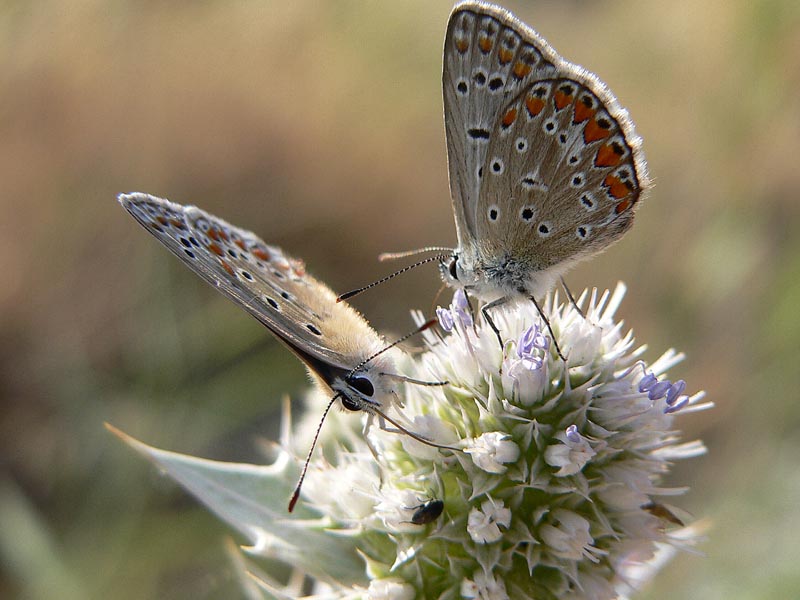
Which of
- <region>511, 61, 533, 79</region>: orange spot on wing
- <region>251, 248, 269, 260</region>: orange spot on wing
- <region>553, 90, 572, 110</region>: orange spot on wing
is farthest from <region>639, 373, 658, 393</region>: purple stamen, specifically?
<region>251, 248, 269, 260</region>: orange spot on wing

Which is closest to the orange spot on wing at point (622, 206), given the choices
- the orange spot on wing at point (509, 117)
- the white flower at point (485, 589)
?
the orange spot on wing at point (509, 117)

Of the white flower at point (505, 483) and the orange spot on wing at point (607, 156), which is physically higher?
the orange spot on wing at point (607, 156)

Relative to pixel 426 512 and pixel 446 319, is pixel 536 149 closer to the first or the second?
pixel 446 319

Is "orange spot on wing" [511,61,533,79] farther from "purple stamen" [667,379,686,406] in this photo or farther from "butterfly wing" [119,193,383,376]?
"purple stamen" [667,379,686,406]

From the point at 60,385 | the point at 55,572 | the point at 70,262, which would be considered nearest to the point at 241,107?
the point at 70,262

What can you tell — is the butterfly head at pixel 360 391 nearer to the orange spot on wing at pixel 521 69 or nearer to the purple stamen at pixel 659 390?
the purple stamen at pixel 659 390

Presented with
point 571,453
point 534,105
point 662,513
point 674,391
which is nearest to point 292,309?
point 571,453
